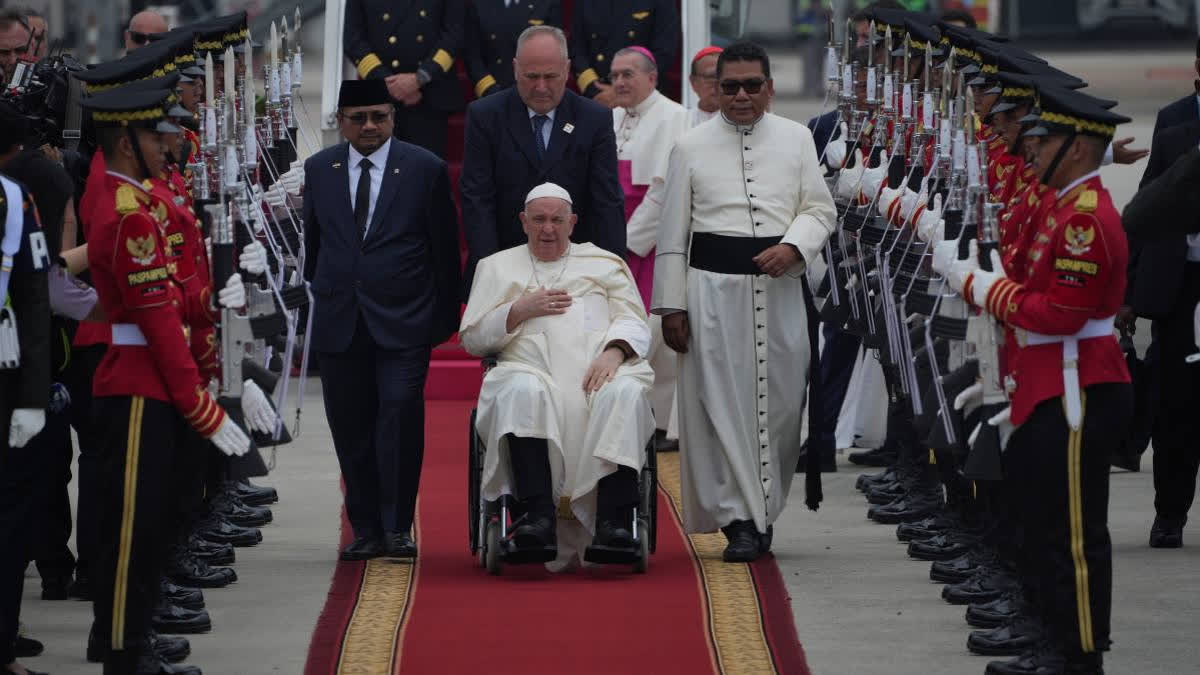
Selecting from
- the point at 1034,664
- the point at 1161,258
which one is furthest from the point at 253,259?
the point at 1161,258

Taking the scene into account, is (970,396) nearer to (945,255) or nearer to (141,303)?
(945,255)

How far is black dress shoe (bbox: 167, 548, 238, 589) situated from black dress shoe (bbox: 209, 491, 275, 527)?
3.01 ft

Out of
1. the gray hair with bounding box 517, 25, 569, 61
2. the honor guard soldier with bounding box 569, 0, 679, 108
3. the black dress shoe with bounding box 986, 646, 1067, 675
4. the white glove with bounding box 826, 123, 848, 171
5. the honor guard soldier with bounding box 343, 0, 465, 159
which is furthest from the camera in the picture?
the honor guard soldier with bounding box 569, 0, 679, 108

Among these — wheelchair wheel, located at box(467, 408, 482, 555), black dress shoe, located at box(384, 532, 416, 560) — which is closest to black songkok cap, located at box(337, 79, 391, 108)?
wheelchair wheel, located at box(467, 408, 482, 555)

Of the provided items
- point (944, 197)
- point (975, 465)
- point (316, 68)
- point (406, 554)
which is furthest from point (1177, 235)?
point (316, 68)

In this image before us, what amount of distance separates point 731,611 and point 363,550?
1.50 meters

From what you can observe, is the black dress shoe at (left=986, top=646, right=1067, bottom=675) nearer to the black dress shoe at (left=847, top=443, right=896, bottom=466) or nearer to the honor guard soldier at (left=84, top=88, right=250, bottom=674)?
the honor guard soldier at (left=84, top=88, right=250, bottom=674)

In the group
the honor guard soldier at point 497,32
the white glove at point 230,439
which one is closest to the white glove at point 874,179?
the white glove at point 230,439

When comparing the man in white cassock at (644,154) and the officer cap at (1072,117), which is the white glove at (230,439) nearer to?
the officer cap at (1072,117)

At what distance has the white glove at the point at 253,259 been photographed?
6.41 meters

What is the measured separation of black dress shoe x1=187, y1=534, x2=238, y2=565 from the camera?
7754mm

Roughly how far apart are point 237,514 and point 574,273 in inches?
73.0

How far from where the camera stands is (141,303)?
5.58m

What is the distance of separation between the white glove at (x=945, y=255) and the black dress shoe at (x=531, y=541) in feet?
5.70
